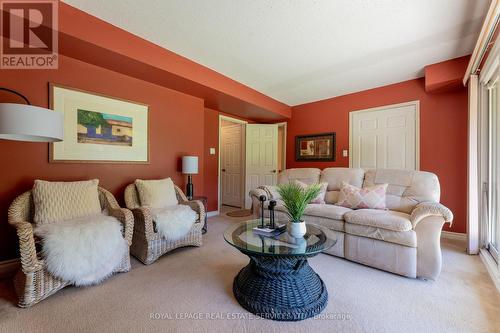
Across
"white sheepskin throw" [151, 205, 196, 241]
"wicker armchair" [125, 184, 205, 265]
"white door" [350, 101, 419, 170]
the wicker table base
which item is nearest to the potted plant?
the wicker table base

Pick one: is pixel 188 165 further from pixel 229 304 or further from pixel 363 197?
pixel 363 197

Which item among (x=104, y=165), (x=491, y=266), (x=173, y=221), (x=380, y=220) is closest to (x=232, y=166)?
(x=104, y=165)

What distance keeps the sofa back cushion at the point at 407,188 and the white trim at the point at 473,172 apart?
1.44 ft

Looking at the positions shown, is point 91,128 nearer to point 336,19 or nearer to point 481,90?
point 336,19

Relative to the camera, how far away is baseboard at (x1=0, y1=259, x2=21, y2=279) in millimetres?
1986

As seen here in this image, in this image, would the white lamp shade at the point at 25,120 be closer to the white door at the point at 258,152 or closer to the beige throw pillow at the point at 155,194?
the beige throw pillow at the point at 155,194

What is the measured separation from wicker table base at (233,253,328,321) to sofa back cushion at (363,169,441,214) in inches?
61.5

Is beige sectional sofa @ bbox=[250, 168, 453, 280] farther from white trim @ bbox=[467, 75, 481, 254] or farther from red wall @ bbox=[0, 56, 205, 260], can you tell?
red wall @ bbox=[0, 56, 205, 260]

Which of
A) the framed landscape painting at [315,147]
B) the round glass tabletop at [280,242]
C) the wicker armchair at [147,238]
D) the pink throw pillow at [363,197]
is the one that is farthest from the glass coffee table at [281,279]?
the framed landscape painting at [315,147]

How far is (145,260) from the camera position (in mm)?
2207

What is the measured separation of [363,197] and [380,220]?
1.82ft

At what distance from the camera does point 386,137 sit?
370 cm

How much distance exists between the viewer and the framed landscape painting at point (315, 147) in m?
4.36

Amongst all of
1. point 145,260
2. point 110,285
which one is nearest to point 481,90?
point 145,260
